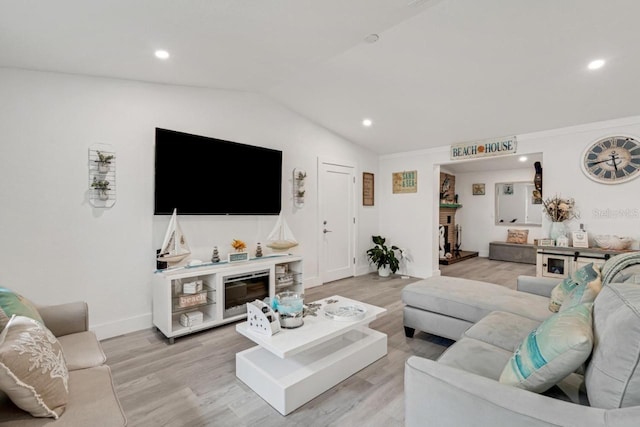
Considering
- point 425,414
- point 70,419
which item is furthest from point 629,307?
point 70,419

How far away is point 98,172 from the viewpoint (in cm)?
282

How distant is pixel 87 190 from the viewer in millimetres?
2771

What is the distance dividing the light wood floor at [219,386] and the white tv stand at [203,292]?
11 centimetres

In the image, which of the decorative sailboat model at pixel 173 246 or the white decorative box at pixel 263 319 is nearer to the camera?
the white decorative box at pixel 263 319

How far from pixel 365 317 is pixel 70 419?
69.7 inches

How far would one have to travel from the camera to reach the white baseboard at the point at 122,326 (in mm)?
2854

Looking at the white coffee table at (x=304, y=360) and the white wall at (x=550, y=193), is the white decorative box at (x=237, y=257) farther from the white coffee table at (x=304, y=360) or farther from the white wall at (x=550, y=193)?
the white wall at (x=550, y=193)

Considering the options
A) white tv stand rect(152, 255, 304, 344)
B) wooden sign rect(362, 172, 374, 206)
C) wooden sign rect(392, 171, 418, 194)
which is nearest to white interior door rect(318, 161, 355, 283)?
wooden sign rect(362, 172, 374, 206)

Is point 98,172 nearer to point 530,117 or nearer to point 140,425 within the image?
point 140,425

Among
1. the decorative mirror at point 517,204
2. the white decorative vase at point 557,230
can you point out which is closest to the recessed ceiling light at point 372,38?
the white decorative vase at point 557,230

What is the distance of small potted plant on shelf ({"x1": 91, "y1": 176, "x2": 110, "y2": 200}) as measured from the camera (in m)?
2.79

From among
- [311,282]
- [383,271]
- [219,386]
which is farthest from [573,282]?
[383,271]

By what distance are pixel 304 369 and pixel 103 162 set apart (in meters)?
2.55

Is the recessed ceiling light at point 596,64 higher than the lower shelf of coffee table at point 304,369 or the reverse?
higher
